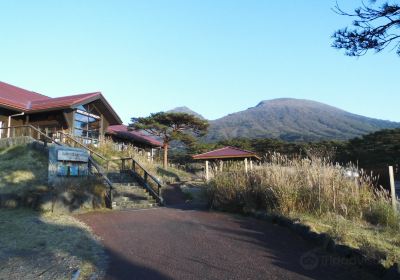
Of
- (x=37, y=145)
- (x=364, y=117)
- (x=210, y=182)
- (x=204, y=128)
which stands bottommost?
(x=210, y=182)

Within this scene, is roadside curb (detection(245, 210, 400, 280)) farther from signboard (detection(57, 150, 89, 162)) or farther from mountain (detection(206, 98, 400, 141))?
mountain (detection(206, 98, 400, 141))

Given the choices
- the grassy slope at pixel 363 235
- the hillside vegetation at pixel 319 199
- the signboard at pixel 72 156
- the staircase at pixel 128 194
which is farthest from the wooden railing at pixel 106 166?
the grassy slope at pixel 363 235

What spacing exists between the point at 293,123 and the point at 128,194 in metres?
104

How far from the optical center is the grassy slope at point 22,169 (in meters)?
10.8

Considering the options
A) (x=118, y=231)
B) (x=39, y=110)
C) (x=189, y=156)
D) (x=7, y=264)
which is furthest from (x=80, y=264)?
(x=189, y=156)

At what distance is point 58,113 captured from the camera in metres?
21.9

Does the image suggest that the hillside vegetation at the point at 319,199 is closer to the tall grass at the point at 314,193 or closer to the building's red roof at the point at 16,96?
the tall grass at the point at 314,193

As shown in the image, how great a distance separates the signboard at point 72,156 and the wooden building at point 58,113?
7.91 meters

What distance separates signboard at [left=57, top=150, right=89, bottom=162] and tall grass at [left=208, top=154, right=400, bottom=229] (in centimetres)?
564

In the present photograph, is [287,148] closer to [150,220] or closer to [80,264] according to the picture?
[150,220]

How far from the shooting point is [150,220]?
8.83m

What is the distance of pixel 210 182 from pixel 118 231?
3275mm

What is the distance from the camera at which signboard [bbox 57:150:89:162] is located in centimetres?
1120

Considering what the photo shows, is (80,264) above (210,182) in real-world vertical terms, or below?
below
